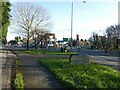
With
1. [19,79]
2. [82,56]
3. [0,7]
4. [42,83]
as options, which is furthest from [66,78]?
[0,7]

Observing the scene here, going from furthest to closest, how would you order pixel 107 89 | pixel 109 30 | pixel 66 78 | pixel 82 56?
pixel 109 30 → pixel 82 56 → pixel 66 78 → pixel 107 89

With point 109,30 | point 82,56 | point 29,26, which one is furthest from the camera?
point 109,30

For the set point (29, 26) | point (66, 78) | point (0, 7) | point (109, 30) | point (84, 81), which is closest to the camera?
point (84, 81)

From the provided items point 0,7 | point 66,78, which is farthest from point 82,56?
point 0,7

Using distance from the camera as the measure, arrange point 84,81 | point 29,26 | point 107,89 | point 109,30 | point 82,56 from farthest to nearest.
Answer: point 109,30
point 29,26
point 82,56
point 84,81
point 107,89

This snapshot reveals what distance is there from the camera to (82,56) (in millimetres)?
22266

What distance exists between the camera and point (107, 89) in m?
11.4

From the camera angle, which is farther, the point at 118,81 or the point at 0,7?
the point at 0,7

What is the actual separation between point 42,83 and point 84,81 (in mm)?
1887

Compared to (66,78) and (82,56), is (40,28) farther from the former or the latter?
(66,78)

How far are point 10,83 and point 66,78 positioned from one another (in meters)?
2.56

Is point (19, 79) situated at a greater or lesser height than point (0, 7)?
lesser

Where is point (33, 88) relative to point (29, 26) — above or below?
below

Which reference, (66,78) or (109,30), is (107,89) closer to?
(66,78)
